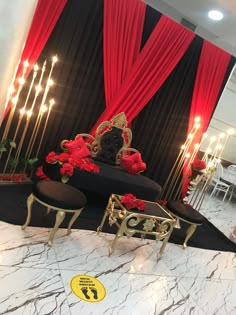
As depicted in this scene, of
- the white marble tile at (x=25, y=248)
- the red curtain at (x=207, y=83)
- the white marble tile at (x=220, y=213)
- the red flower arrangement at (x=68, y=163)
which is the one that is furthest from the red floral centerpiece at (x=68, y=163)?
the white marble tile at (x=220, y=213)

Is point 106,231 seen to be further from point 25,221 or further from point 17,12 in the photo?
point 17,12

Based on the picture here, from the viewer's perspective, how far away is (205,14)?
4.73 metres

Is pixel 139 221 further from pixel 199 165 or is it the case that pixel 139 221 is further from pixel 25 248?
pixel 199 165

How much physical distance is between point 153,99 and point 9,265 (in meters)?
3.07

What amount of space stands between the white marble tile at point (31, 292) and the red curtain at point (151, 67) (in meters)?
2.36

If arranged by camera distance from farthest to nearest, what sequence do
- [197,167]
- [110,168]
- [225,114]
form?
[225,114] → [197,167] → [110,168]

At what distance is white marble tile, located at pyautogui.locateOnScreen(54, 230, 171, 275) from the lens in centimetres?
245

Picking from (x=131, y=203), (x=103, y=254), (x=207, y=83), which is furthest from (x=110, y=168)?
(x=207, y=83)

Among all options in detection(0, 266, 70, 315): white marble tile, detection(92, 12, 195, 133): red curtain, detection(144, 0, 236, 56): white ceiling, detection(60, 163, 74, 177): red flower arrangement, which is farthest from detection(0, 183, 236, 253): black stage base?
detection(144, 0, 236, 56): white ceiling

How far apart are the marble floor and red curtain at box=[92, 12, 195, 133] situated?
72.4 inches

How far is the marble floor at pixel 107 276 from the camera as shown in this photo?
195 cm

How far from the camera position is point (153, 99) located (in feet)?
14.4

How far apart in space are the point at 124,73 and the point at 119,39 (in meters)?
0.43

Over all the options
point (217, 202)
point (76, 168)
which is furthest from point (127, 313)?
point (217, 202)
